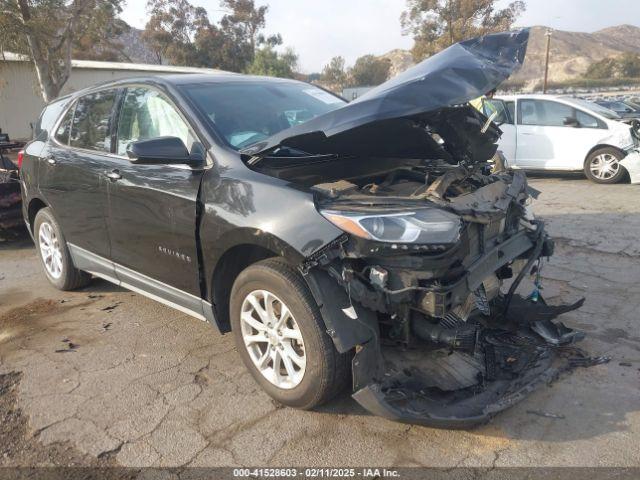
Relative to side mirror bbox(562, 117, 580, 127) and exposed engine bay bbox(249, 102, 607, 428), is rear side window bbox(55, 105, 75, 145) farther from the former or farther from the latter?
side mirror bbox(562, 117, 580, 127)

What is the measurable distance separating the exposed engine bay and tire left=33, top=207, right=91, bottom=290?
109 inches

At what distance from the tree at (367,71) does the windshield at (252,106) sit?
202 feet

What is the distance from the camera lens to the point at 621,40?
138m

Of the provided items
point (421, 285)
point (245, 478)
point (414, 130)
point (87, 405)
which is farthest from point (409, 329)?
point (87, 405)

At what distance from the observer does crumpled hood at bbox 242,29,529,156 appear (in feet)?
9.38

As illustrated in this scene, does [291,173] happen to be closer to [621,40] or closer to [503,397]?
[503,397]

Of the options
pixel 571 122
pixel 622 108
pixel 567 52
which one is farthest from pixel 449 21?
pixel 567 52

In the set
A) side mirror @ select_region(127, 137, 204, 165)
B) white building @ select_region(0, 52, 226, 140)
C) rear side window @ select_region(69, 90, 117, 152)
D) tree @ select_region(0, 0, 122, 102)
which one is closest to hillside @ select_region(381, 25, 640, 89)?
white building @ select_region(0, 52, 226, 140)

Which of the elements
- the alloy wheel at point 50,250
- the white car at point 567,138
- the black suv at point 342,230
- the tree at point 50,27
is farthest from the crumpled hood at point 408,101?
the tree at point 50,27

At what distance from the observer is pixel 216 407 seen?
10.3ft

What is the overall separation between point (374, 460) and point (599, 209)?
6.29 metres

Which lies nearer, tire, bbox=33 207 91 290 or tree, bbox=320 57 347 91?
tire, bbox=33 207 91 290

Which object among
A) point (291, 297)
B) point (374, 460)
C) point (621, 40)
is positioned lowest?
point (374, 460)

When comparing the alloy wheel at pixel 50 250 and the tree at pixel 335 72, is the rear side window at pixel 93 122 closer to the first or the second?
the alloy wheel at pixel 50 250
